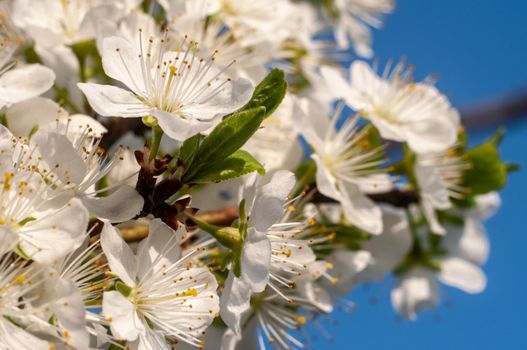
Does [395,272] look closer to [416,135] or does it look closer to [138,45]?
[416,135]

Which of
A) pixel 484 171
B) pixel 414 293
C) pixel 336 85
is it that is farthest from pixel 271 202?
pixel 414 293

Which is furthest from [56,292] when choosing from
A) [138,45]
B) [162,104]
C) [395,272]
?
[395,272]

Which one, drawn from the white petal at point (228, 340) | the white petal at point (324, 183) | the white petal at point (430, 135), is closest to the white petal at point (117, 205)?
the white petal at point (228, 340)

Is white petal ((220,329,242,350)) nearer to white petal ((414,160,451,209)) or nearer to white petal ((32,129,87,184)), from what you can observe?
white petal ((32,129,87,184))

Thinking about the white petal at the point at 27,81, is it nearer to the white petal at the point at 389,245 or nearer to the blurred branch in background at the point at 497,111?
the white petal at the point at 389,245

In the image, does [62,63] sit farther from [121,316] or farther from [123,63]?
[121,316]
